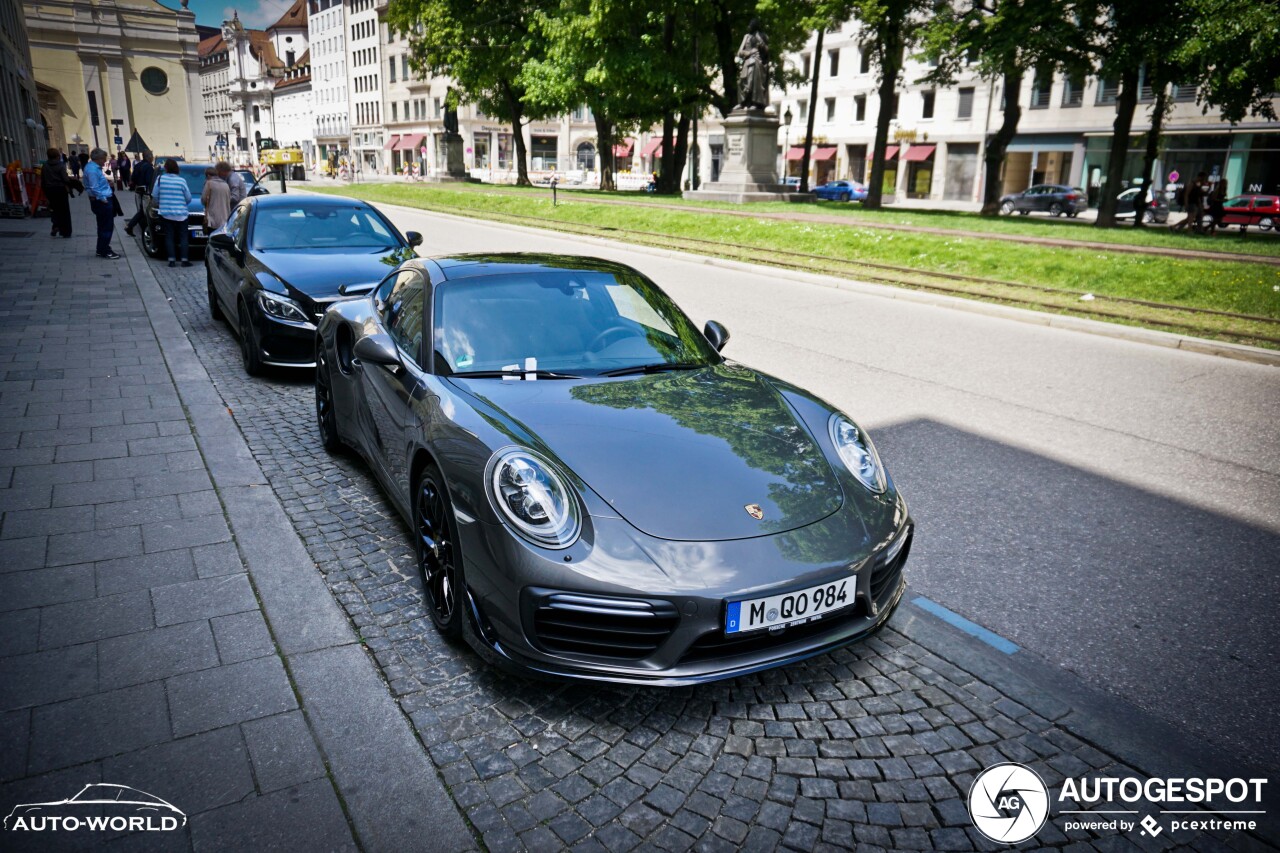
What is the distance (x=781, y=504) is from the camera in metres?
3.13

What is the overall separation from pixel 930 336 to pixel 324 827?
30.5 ft

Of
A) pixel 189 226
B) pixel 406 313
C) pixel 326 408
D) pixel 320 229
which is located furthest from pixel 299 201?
pixel 189 226

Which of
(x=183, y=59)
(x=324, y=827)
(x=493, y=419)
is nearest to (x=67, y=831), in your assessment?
(x=324, y=827)

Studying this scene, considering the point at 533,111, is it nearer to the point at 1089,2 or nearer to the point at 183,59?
the point at 1089,2

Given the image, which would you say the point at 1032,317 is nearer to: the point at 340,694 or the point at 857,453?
the point at 857,453

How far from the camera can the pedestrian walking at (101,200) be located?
15.7 meters

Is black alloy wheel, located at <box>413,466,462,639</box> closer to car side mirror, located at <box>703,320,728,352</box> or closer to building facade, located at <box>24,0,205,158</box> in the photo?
car side mirror, located at <box>703,320,728,352</box>

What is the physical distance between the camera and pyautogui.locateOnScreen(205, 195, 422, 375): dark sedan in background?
7.49m

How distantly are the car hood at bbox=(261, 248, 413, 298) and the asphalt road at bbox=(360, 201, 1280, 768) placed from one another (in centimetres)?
363

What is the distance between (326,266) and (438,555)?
207 inches

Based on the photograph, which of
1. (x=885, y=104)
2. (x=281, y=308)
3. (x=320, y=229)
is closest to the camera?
(x=281, y=308)

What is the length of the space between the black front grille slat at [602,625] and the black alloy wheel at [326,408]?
125 inches

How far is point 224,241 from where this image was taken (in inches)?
344

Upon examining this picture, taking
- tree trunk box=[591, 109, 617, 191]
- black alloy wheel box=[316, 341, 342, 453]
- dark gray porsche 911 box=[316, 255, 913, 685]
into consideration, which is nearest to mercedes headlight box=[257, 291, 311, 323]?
black alloy wheel box=[316, 341, 342, 453]
